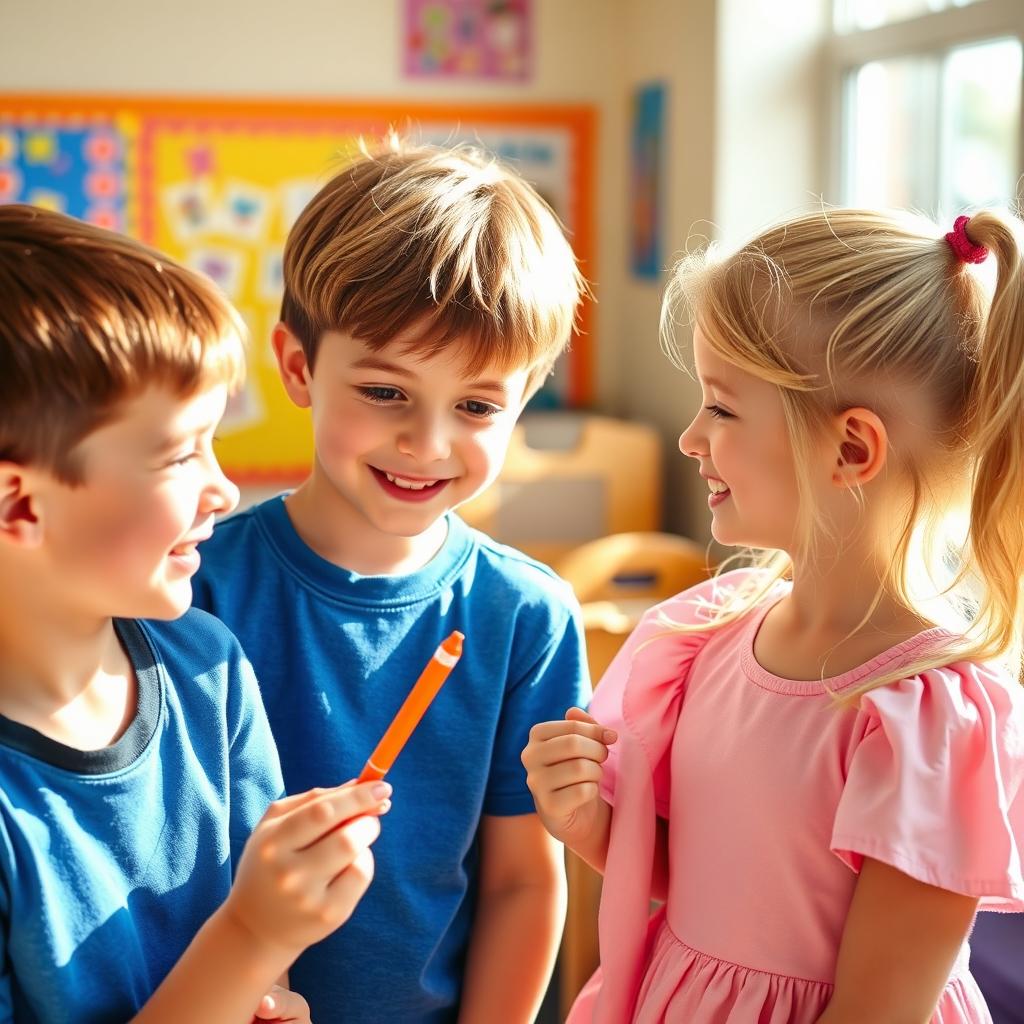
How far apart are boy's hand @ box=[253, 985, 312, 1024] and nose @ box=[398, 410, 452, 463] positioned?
1.24 feet

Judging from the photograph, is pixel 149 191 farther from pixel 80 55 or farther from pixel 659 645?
pixel 659 645

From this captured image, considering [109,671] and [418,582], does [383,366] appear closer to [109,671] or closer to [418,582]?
[418,582]

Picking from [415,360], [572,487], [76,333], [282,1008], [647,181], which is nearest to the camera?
[76,333]

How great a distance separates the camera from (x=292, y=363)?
1.07 m

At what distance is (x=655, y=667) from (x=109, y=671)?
1.39 ft

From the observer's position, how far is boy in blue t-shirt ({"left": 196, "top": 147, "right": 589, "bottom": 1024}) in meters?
0.99

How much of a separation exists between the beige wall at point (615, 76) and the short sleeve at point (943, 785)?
6.10 feet

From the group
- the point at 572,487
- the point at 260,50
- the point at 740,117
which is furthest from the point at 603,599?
the point at 260,50

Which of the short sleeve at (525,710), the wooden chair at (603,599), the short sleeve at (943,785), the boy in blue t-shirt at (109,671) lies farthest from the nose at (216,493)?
the wooden chair at (603,599)

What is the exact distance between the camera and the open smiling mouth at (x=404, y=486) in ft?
3.29

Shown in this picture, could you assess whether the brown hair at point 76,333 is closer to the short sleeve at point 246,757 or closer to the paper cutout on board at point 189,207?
the short sleeve at point 246,757

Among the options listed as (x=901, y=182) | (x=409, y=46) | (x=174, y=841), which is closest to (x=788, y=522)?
(x=174, y=841)

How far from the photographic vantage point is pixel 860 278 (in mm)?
916

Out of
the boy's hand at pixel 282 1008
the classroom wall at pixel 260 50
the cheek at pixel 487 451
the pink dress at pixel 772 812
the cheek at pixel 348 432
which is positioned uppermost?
the classroom wall at pixel 260 50
